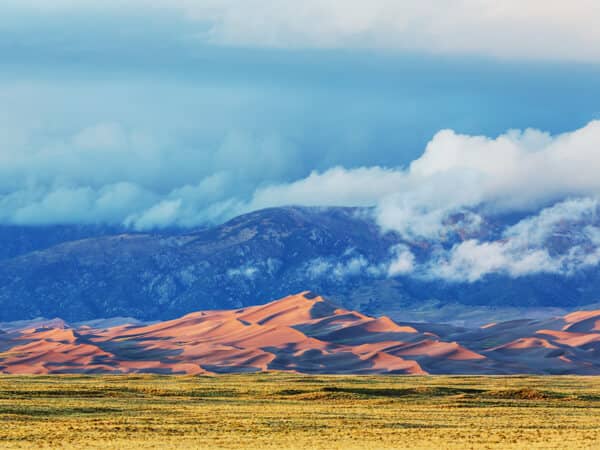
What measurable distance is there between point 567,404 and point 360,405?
19.1 m

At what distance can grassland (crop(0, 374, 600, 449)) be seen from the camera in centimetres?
6850

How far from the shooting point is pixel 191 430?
74938mm

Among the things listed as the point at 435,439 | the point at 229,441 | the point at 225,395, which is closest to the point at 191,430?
the point at 229,441

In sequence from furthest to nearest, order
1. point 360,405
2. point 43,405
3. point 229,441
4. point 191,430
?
point 360,405 → point 43,405 → point 191,430 → point 229,441

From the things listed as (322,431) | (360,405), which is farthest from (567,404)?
(322,431)

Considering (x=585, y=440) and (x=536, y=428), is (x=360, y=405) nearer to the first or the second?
(x=536, y=428)

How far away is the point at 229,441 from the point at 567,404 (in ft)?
164

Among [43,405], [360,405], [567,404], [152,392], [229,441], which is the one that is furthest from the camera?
[152,392]

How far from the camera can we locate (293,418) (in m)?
85.8

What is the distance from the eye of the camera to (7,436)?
229 ft

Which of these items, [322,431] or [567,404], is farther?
[567,404]

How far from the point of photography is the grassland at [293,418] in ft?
225

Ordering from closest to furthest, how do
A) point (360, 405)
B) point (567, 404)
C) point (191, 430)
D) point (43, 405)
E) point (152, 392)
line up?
1. point (191, 430)
2. point (43, 405)
3. point (360, 405)
4. point (567, 404)
5. point (152, 392)

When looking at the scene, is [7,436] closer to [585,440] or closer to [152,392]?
[585,440]
